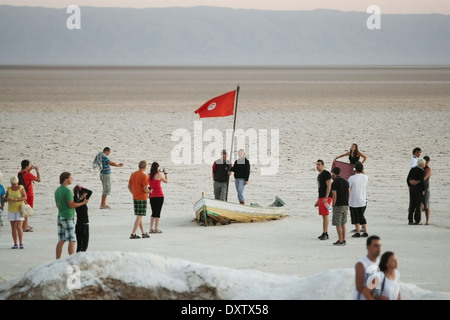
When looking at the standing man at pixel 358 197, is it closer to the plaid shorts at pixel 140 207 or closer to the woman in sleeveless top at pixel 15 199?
the plaid shorts at pixel 140 207

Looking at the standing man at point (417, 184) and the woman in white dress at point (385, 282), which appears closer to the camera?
the woman in white dress at point (385, 282)

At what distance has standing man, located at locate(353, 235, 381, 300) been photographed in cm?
757

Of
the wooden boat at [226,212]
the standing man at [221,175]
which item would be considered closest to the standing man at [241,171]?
the standing man at [221,175]

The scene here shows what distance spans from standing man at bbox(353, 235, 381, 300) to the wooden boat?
913 centimetres

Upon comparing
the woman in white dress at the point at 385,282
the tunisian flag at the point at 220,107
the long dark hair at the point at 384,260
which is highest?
the tunisian flag at the point at 220,107

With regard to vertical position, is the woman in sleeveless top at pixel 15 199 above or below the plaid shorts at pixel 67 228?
above

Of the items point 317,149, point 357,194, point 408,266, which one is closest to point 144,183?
point 357,194

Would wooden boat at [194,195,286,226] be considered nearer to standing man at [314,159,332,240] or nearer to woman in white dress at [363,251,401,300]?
standing man at [314,159,332,240]

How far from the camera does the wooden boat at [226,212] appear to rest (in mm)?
16812

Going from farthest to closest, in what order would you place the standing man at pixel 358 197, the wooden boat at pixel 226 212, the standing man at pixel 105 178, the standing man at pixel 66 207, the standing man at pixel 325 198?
the standing man at pixel 105 178 → the wooden boat at pixel 226 212 → the standing man at pixel 358 197 → the standing man at pixel 325 198 → the standing man at pixel 66 207

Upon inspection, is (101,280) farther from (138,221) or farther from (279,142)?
(279,142)

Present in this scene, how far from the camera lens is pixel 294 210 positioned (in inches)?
752

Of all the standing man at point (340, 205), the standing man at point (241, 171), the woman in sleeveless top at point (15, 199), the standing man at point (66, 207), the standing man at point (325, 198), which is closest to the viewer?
the standing man at point (66, 207)

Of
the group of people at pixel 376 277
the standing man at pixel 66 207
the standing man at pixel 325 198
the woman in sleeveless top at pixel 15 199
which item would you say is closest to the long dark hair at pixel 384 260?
the group of people at pixel 376 277
